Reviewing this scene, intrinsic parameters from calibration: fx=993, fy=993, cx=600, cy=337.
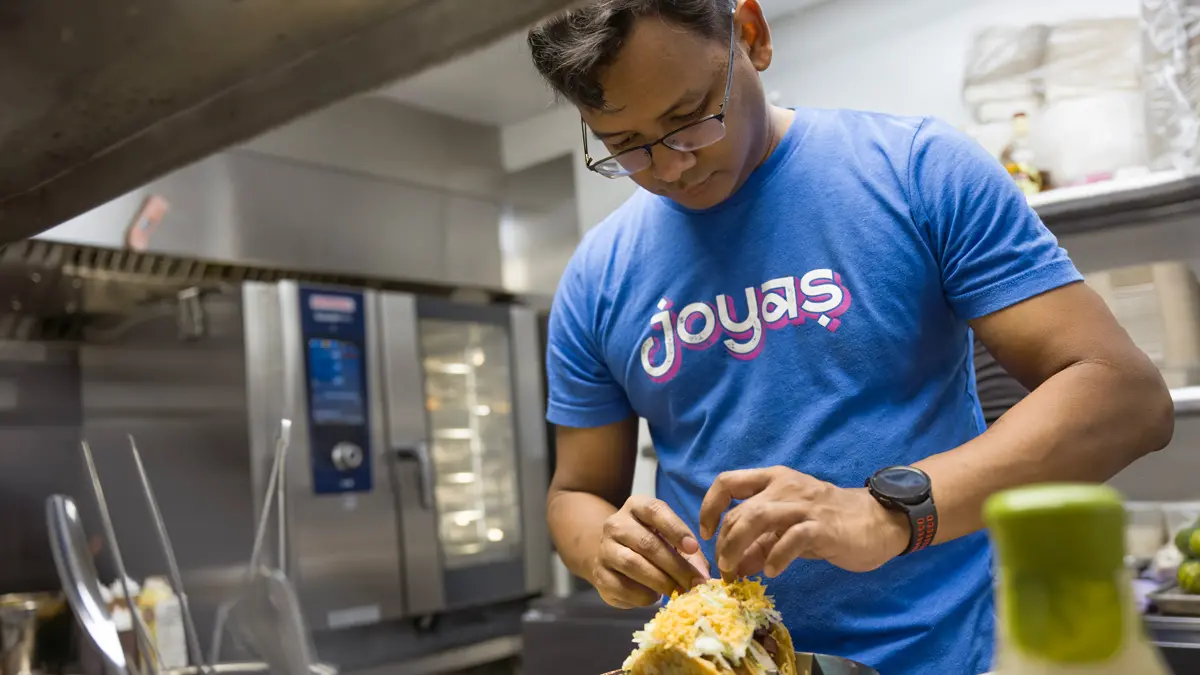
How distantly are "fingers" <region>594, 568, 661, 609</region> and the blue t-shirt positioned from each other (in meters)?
0.20

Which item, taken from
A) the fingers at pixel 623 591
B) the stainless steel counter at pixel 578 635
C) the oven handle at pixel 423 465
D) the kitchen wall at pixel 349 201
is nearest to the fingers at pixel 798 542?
the fingers at pixel 623 591

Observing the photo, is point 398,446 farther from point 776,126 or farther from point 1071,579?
point 1071,579

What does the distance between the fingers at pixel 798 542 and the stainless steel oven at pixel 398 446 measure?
2.27m

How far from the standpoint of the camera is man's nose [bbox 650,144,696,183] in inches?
50.6

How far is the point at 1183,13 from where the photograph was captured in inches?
100

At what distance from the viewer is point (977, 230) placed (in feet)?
3.89

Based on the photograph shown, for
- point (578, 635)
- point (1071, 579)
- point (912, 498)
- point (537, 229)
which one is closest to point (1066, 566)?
point (1071, 579)

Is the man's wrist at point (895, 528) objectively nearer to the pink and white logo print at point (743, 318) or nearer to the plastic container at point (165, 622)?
the pink and white logo print at point (743, 318)

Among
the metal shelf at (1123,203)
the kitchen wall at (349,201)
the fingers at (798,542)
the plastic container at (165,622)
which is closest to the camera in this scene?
the fingers at (798,542)

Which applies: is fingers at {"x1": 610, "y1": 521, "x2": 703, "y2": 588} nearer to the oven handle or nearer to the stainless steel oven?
the stainless steel oven

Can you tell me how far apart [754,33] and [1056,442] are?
658mm

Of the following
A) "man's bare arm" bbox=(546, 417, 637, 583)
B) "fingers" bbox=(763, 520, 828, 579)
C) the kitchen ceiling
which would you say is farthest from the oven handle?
"fingers" bbox=(763, 520, 828, 579)

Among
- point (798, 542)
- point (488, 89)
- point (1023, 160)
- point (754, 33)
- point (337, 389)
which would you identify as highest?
point (488, 89)

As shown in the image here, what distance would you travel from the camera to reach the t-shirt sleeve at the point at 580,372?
4.97 feet
